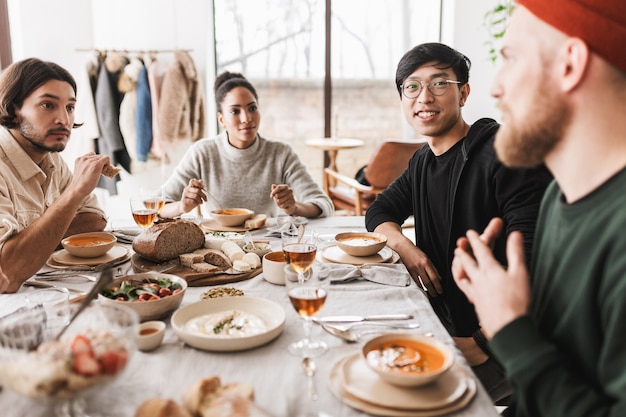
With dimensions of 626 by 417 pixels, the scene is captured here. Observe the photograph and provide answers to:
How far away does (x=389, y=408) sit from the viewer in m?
0.90

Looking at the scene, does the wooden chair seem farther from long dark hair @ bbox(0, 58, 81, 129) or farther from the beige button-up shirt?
long dark hair @ bbox(0, 58, 81, 129)

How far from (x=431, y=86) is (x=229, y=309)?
114 cm

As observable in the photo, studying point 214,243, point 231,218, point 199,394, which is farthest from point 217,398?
point 231,218

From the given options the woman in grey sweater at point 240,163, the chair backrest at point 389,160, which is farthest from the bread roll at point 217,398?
the chair backrest at point 389,160

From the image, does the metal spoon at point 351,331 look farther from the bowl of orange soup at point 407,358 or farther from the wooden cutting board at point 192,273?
the wooden cutting board at point 192,273

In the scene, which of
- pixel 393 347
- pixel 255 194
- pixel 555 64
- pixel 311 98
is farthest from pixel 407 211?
pixel 311 98

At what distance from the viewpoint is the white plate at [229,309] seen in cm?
110

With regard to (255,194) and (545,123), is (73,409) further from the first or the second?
(255,194)

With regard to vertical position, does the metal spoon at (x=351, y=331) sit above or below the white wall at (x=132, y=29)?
below

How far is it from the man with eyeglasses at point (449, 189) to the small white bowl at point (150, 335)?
97 centimetres

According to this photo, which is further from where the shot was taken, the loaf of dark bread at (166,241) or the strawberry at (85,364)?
the loaf of dark bread at (166,241)

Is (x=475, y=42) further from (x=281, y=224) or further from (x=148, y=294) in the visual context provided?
(x=148, y=294)

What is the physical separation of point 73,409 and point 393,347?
1.90ft

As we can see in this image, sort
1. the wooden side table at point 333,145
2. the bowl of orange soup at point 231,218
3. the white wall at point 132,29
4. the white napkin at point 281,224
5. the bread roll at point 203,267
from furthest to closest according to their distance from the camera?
the wooden side table at point 333,145 < the white wall at point 132,29 < the bowl of orange soup at point 231,218 < the white napkin at point 281,224 < the bread roll at point 203,267
